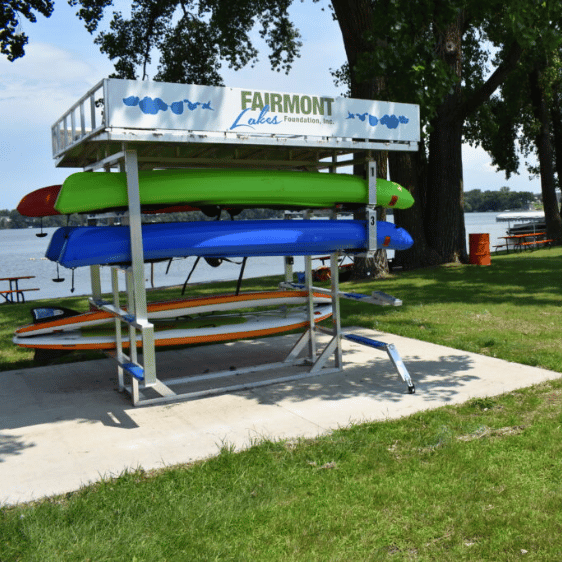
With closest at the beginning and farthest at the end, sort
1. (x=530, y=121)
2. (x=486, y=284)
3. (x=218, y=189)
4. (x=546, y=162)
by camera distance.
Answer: (x=218, y=189)
(x=486, y=284)
(x=546, y=162)
(x=530, y=121)

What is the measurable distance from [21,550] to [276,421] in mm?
2331

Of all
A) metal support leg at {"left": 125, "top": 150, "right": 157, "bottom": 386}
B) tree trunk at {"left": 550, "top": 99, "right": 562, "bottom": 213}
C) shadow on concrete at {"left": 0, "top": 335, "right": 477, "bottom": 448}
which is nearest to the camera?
metal support leg at {"left": 125, "top": 150, "right": 157, "bottom": 386}

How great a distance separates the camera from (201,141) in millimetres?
5180

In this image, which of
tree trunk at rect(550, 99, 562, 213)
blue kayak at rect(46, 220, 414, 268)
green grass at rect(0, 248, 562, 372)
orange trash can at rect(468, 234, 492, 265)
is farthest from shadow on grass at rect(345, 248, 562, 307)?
tree trunk at rect(550, 99, 562, 213)

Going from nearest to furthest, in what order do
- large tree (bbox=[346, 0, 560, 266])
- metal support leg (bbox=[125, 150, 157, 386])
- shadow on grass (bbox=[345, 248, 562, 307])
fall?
1. metal support leg (bbox=[125, 150, 157, 386])
2. large tree (bbox=[346, 0, 560, 266])
3. shadow on grass (bbox=[345, 248, 562, 307])

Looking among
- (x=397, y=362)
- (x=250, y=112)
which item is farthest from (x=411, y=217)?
(x=250, y=112)

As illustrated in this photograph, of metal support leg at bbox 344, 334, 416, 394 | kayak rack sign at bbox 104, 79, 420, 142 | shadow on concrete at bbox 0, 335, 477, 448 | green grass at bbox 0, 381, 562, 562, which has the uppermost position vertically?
kayak rack sign at bbox 104, 79, 420, 142

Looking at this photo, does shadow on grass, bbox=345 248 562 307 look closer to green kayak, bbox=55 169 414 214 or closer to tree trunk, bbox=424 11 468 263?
tree trunk, bbox=424 11 468 263

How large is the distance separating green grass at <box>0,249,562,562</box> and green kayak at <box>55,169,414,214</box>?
2165mm

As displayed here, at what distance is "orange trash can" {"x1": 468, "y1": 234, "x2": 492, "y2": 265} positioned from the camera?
1786cm

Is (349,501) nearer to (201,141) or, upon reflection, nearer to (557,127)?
(201,141)

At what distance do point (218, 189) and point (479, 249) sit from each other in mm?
13608

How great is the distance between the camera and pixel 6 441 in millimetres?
4938

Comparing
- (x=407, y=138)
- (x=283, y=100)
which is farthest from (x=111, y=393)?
(x=407, y=138)
